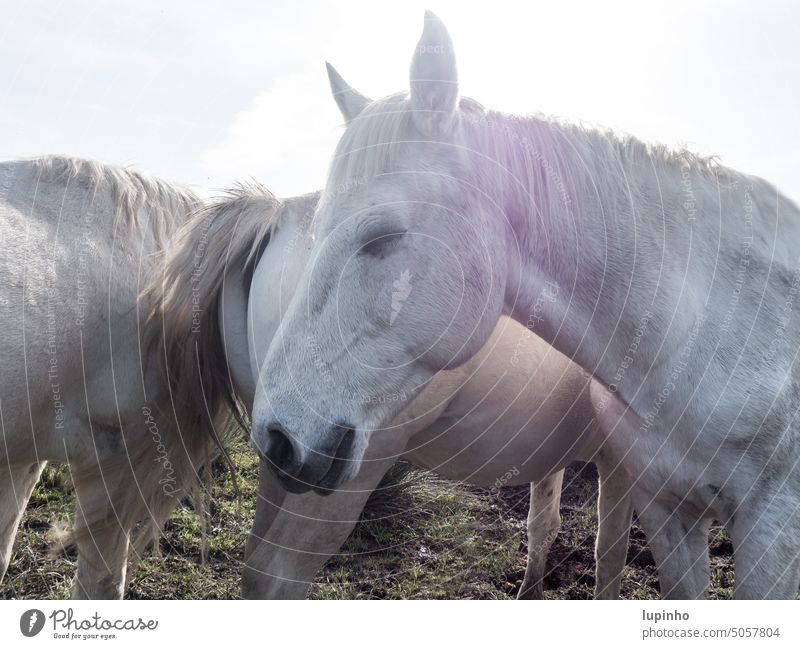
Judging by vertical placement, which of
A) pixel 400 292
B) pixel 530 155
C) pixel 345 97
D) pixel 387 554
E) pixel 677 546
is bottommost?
pixel 387 554

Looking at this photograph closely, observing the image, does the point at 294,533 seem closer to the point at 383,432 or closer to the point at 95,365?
the point at 383,432

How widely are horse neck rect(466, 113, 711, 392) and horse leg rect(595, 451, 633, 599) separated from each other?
1.34 metres

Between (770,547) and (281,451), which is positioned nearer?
(281,451)

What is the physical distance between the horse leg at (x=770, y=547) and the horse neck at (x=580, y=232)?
0.57m

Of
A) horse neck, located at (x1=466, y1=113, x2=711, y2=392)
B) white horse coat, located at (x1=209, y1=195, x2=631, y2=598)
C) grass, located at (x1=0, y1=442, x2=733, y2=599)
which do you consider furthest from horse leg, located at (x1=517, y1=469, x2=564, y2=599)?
horse neck, located at (x1=466, y1=113, x2=711, y2=392)

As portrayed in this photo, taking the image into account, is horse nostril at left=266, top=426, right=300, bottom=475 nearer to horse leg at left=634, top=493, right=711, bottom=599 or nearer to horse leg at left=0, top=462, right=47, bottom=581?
horse leg at left=634, top=493, right=711, bottom=599

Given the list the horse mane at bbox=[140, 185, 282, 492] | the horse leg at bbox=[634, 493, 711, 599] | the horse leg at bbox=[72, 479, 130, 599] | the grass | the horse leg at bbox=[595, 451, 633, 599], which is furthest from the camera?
the horse leg at bbox=[595, 451, 633, 599]

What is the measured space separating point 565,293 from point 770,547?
3.05 feet

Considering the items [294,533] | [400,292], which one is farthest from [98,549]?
[400,292]

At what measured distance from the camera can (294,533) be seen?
7.53 feet

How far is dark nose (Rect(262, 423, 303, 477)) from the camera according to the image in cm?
152
